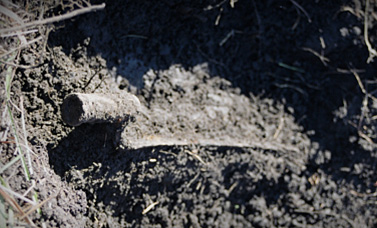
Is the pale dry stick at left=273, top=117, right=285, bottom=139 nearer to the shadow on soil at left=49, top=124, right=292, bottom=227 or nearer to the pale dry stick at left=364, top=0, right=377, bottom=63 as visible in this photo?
the shadow on soil at left=49, top=124, right=292, bottom=227

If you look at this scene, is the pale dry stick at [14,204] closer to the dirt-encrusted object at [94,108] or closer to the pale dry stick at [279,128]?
the dirt-encrusted object at [94,108]

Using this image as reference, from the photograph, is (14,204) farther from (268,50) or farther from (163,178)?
(268,50)

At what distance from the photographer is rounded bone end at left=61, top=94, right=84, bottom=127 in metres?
1.13

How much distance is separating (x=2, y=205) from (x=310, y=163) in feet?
5.09

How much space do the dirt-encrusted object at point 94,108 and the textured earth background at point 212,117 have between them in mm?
109

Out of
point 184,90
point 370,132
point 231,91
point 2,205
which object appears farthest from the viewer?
point 370,132

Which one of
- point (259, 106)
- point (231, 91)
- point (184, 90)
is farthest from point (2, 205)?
point (259, 106)

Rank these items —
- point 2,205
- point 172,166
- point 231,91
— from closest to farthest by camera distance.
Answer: point 2,205 < point 172,166 < point 231,91

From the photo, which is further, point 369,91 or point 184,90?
point 369,91

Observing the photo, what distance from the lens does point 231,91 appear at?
1894mm

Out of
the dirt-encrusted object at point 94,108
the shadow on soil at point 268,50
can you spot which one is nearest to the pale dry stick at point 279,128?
the shadow on soil at point 268,50

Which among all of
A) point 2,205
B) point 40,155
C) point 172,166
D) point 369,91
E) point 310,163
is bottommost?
point 2,205

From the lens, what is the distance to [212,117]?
1.78 meters

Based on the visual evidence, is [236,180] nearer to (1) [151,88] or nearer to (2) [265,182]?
(2) [265,182]
